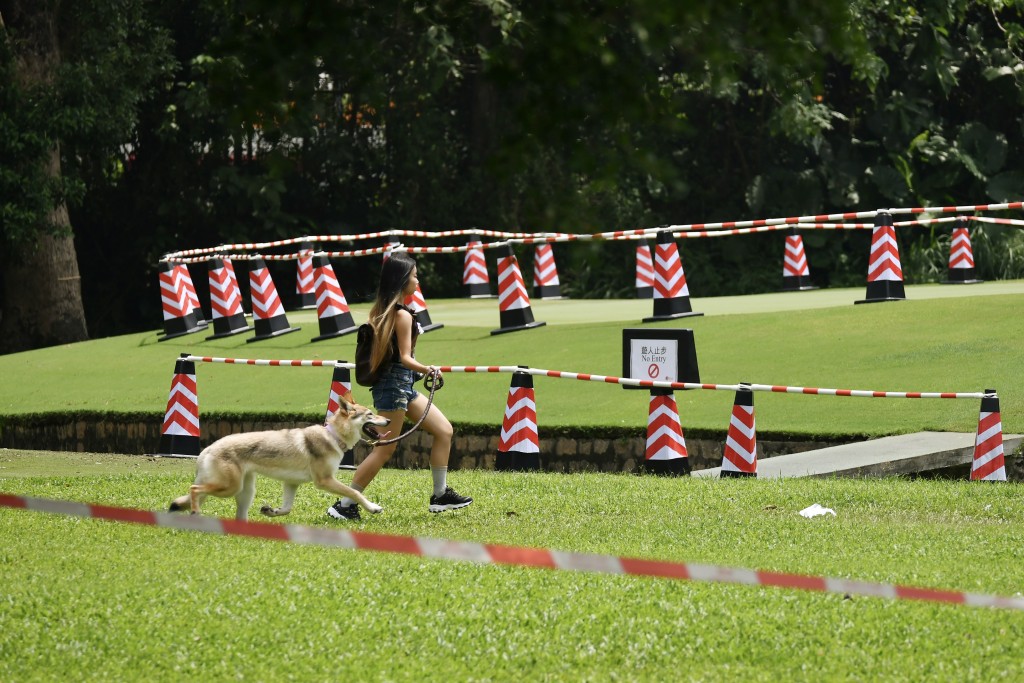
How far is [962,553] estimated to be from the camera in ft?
26.3

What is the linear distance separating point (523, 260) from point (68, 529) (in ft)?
61.4

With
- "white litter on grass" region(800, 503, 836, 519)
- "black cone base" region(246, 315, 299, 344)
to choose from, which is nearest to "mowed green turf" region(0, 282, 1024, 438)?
"black cone base" region(246, 315, 299, 344)

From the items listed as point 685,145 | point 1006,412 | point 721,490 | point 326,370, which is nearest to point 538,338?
point 326,370

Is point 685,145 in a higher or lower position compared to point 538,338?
higher

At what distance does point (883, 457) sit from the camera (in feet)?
37.0

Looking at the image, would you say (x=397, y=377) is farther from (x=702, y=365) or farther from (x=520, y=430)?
(x=702, y=365)

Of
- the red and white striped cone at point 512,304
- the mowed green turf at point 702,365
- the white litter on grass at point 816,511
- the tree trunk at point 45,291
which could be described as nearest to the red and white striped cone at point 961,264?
the mowed green turf at point 702,365

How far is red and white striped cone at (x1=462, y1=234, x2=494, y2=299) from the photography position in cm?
2391

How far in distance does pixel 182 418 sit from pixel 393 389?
215 inches

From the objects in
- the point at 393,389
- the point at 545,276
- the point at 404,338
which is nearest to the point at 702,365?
the point at 393,389

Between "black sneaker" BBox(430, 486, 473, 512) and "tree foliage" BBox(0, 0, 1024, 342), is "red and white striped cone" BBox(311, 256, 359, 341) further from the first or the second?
"black sneaker" BBox(430, 486, 473, 512)

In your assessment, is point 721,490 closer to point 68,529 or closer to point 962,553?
point 962,553

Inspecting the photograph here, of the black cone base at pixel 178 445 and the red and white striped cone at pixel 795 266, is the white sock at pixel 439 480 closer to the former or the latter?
the black cone base at pixel 178 445

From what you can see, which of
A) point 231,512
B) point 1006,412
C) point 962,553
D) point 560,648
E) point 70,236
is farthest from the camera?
point 70,236
